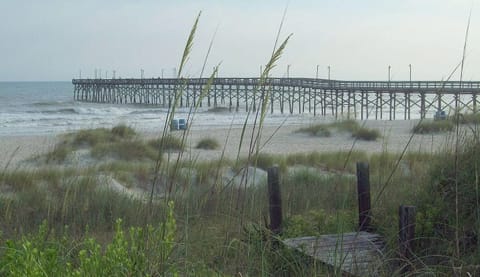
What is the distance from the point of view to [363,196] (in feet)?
17.2

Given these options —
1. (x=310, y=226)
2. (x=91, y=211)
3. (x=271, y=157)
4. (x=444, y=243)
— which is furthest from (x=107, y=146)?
(x=444, y=243)

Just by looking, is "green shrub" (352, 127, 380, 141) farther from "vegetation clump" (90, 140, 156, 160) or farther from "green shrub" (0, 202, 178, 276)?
"green shrub" (0, 202, 178, 276)

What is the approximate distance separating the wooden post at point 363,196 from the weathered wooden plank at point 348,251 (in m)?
0.20

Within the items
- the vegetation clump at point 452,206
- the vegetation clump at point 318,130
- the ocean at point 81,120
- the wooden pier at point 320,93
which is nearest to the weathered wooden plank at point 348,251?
the vegetation clump at point 452,206

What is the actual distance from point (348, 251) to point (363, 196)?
1.69 meters

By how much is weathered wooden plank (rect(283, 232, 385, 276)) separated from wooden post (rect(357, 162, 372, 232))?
0.66 ft

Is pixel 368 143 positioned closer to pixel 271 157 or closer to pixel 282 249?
pixel 271 157

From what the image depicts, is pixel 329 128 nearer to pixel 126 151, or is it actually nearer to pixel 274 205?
pixel 126 151

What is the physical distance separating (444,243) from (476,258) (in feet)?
1.44

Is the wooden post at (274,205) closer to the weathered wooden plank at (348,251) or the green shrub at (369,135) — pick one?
the weathered wooden plank at (348,251)

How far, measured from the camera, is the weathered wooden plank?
370cm

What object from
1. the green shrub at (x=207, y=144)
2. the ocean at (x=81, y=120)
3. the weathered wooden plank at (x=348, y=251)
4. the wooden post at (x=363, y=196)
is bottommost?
the ocean at (x=81, y=120)

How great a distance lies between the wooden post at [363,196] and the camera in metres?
5.19

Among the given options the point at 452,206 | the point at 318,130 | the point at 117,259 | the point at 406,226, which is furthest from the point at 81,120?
the point at 117,259
